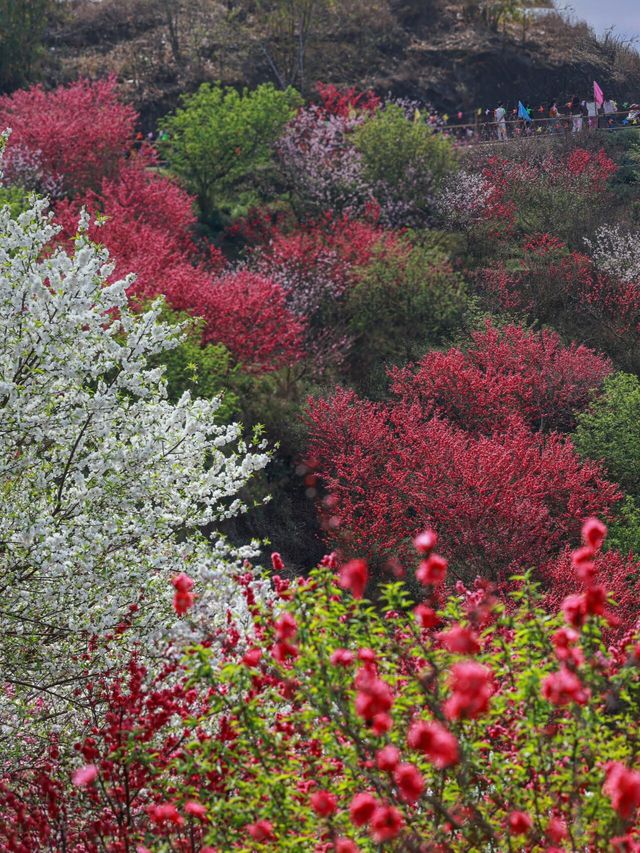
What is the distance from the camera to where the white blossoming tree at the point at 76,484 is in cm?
827

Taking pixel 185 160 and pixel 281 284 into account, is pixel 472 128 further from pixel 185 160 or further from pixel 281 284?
pixel 281 284

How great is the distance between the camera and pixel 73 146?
113ft

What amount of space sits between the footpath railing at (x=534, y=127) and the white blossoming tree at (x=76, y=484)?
3792 cm

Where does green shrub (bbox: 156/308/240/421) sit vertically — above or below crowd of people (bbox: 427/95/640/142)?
below

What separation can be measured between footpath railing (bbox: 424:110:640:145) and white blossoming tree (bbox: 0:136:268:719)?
37.9 meters

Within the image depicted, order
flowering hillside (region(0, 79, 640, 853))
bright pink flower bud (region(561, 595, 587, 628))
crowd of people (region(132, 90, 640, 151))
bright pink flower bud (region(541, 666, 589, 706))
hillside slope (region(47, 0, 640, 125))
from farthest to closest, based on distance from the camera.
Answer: hillside slope (region(47, 0, 640, 125)) < crowd of people (region(132, 90, 640, 151)) < flowering hillside (region(0, 79, 640, 853)) < bright pink flower bud (region(561, 595, 587, 628)) < bright pink flower bud (region(541, 666, 589, 706))

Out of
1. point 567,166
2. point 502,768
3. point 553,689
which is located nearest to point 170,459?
point 502,768

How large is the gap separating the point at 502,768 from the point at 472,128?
4944 centimetres

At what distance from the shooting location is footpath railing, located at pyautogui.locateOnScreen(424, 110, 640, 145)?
153ft

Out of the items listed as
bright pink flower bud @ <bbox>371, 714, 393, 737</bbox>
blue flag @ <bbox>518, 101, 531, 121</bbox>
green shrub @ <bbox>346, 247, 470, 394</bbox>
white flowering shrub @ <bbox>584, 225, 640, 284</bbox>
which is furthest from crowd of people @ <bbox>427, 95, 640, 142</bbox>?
bright pink flower bud @ <bbox>371, 714, 393, 737</bbox>

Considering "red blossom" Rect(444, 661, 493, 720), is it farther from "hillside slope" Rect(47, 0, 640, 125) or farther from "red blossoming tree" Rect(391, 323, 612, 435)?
"hillside slope" Rect(47, 0, 640, 125)

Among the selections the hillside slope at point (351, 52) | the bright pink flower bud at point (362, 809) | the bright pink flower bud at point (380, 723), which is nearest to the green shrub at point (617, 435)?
the bright pink flower bud at point (380, 723)

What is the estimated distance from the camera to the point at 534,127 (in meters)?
50.4

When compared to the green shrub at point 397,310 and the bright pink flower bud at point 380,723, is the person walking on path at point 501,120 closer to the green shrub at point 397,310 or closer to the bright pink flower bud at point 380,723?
the green shrub at point 397,310
